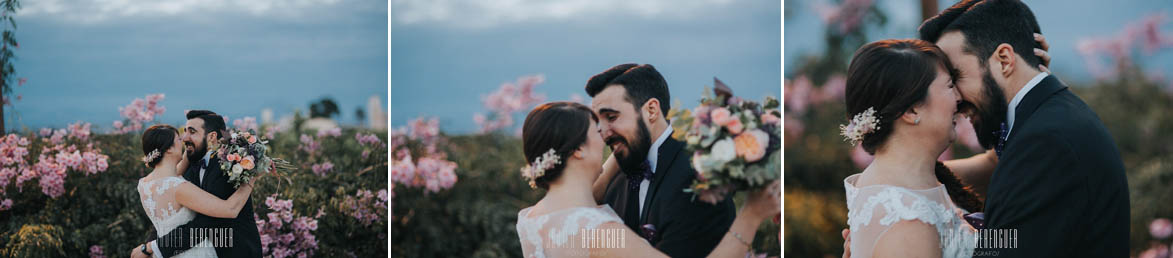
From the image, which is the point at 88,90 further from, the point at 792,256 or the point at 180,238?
the point at 792,256

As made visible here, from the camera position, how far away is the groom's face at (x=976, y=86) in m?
3.35

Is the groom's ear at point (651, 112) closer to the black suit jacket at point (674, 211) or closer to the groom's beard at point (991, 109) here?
the black suit jacket at point (674, 211)

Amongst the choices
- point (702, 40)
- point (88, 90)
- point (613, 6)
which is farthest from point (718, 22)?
point (88, 90)

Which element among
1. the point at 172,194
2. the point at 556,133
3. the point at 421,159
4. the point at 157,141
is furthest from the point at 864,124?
the point at 157,141

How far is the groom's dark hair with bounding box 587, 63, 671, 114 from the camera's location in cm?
404

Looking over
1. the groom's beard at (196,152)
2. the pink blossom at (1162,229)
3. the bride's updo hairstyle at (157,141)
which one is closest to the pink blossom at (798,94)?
the pink blossom at (1162,229)

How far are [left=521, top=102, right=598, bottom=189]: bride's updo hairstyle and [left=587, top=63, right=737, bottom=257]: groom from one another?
0.10 meters

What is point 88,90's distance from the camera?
4773 mm

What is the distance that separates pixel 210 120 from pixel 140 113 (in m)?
0.44

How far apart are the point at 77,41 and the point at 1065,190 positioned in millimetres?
5098

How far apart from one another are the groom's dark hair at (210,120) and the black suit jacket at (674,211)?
2.32 metres

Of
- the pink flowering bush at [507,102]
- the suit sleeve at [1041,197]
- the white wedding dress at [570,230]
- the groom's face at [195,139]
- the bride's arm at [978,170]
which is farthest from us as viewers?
the groom's face at [195,139]

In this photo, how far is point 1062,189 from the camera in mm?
3064

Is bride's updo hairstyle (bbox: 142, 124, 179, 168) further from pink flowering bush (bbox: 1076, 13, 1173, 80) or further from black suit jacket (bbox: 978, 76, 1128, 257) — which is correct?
pink flowering bush (bbox: 1076, 13, 1173, 80)
